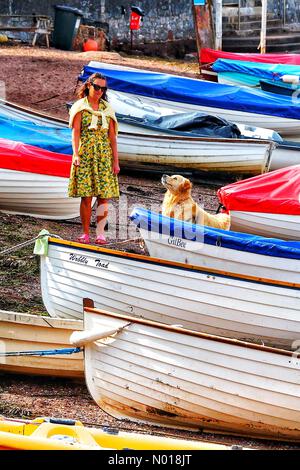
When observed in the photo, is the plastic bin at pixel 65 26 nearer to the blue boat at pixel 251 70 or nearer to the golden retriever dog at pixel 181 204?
the blue boat at pixel 251 70

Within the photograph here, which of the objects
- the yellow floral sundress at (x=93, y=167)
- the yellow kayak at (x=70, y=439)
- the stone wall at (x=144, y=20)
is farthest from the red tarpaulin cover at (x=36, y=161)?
the stone wall at (x=144, y=20)

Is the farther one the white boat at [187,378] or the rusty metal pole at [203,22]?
the rusty metal pole at [203,22]

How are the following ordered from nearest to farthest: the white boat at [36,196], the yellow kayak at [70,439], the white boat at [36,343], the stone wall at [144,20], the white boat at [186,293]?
the yellow kayak at [70,439] → the white boat at [36,343] → the white boat at [186,293] → the white boat at [36,196] → the stone wall at [144,20]

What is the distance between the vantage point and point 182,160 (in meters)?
17.3

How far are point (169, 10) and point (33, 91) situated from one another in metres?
7.15

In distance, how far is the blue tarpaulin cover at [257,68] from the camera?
877 inches

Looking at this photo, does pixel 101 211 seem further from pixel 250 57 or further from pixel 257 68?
pixel 250 57

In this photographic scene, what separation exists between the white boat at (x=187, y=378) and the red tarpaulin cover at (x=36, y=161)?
4642 mm

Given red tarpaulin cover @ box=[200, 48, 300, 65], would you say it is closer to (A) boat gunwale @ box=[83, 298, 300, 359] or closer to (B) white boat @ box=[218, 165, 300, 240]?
(B) white boat @ box=[218, 165, 300, 240]

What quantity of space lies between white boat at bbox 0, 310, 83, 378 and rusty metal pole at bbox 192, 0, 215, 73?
15.7 metres

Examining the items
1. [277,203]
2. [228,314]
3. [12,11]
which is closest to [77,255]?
[228,314]

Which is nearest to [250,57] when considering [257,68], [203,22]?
[257,68]

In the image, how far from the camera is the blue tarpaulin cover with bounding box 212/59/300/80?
22281 millimetres
